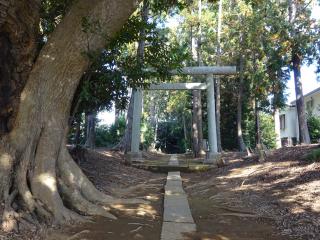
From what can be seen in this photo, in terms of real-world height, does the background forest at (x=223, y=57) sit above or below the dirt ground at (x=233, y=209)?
above

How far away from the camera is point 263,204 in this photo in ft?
25.9

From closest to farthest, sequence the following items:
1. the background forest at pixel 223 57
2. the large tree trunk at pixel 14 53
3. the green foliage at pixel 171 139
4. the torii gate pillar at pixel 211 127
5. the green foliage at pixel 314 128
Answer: the large tree trunk at pixel 14 53 → the background forest at pixel 223 57 → the torii gate pillar at pixel 211 127 → the green foliage at pixel 314 128 → the green foliage at pixel 171 139

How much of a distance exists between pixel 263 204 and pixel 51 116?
13.6 ft

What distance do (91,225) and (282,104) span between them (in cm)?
2101

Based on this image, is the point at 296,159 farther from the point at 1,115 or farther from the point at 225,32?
the point at 225,32

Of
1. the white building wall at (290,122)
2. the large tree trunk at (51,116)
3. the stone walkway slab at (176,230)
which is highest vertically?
the white building wall at (290,122)

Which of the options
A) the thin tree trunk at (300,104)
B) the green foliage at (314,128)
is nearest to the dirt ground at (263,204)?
the thin tree trunk at (300,104)

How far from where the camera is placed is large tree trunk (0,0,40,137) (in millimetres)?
5957

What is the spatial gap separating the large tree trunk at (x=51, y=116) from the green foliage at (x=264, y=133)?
93.6 ft

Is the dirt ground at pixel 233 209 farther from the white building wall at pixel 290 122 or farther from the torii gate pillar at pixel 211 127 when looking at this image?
the white building wall at pixel 290 122

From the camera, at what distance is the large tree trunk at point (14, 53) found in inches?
235

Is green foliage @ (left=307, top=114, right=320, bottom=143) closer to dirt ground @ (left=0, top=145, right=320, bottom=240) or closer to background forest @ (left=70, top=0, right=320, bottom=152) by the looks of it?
background forest @ (left=70, top=0, right=320, bottom=152)

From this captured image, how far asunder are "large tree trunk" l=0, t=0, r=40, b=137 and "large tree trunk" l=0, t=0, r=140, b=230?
185mm

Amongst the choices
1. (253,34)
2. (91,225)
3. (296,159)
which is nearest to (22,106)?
(91,225)
